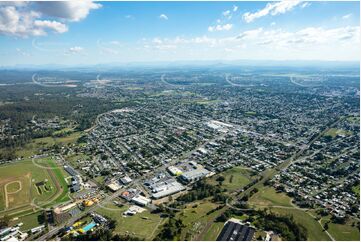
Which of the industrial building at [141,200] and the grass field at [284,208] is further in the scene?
the industrial building at [141,200]

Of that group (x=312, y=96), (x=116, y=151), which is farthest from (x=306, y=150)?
(x=312, y=96)

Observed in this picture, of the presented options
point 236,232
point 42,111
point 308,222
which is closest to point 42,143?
point 42,111

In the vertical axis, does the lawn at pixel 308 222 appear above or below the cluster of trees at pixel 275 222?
below

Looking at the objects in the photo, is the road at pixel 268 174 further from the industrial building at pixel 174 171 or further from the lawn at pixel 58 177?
the lawn at pixel 58 177

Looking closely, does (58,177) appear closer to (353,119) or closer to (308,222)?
(308,222)

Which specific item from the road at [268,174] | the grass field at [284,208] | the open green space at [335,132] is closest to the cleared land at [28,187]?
the road at [268,174]

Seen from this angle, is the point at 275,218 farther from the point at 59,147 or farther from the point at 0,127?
the point at 0,127
